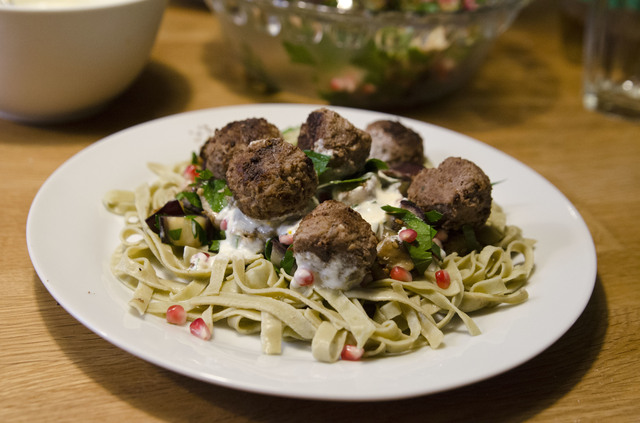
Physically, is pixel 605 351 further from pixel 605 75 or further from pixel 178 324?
pixel 605 75

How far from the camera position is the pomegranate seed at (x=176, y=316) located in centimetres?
305

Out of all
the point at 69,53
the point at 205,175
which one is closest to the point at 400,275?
the point at 205,175

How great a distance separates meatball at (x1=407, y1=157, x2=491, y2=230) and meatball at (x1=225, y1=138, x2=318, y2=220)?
2.32 feet

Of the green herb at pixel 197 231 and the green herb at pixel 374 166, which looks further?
the green herb at pixel 374 166

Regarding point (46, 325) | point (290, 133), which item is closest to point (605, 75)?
point (290, 133)

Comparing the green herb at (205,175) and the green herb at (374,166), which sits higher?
the green herb at (205,175)

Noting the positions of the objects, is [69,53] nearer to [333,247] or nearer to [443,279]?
[333,247]

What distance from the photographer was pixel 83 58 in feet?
16.1

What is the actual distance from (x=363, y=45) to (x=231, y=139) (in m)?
2.14

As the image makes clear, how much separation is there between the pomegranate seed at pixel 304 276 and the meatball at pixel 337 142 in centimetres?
75

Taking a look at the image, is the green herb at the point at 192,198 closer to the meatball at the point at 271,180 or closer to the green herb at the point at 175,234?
the green herb at the point at 175,234

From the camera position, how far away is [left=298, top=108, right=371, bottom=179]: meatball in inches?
143

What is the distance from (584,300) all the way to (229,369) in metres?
1.86

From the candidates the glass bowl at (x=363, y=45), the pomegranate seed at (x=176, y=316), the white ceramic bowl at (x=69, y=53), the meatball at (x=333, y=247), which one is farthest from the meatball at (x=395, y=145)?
the white ceramic bowl at (x=69, y=53)
